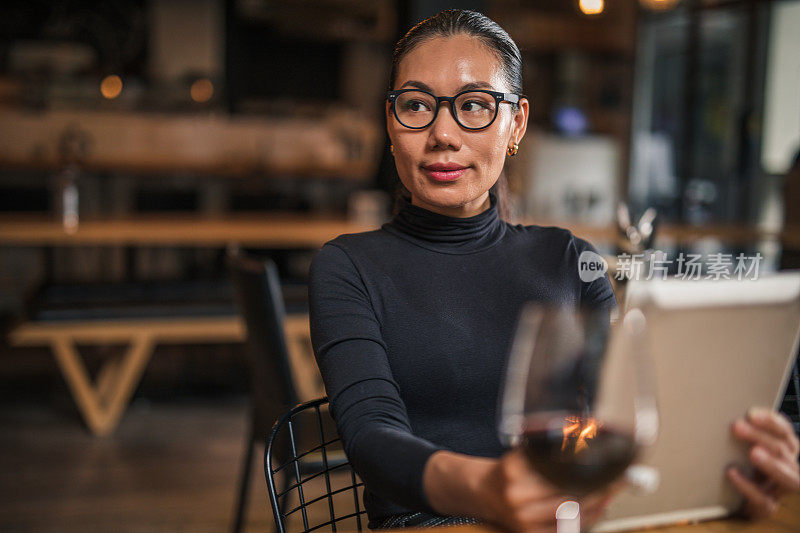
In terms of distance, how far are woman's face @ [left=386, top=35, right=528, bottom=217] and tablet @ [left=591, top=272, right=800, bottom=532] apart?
0.45m

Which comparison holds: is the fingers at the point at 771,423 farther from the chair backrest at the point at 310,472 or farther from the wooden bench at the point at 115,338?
the wooden bench at the point at 115,338

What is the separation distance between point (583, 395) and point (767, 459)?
26 centimetres

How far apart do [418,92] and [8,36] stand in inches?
250

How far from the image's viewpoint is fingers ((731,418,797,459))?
26.3 inches

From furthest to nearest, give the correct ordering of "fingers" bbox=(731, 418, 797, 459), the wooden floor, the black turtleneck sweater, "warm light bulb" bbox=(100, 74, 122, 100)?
1. "warm light bulb" bbox=(100, 74, 122, 100)
2. the wooden floor
3. the black turtleneck sweater
4. "fingers" bbox=(731, 418, 797, 459)

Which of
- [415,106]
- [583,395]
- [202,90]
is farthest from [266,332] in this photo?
[202,90]

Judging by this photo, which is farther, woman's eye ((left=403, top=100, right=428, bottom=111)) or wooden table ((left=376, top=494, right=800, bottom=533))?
woman's eye ((left=403, top=100, right=428, bottom=111))

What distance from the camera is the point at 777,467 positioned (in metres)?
0.68

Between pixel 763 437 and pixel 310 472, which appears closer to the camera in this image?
pixel 763 437

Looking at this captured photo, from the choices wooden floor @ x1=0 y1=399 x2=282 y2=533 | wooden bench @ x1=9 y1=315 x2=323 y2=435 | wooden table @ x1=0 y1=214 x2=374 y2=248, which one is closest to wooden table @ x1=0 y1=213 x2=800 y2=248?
wooden table @ x1=0 y1=214 x2=374 y2=248

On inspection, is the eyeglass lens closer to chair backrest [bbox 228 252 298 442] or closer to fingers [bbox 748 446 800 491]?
fingers [bbox 748 446 800 491]

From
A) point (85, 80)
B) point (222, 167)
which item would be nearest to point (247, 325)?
point (222, 167)

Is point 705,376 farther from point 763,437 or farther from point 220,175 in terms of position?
point 220,175

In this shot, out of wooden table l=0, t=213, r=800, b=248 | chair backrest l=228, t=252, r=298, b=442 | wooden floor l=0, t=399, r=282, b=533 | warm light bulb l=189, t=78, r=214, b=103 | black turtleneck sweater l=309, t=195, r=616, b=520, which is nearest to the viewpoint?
black turtleneck sweater l=309, t=195, r=616, b=520
